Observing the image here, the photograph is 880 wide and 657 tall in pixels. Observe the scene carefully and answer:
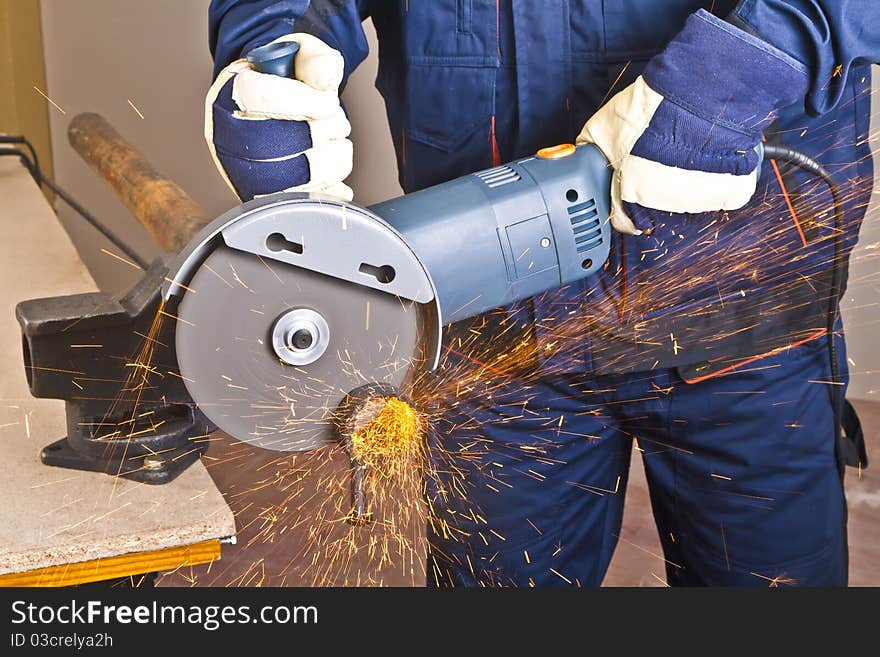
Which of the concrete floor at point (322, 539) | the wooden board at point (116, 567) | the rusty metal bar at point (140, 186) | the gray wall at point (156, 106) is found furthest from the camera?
the gray wall at point (156, 106)

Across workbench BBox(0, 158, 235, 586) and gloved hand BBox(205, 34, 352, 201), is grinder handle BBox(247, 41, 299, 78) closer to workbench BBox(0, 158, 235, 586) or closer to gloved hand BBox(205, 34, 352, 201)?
gloved hand BBox(205, 34, 352, 201)

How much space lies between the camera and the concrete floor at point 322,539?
281 centimetres

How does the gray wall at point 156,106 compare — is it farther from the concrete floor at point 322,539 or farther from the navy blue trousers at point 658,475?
the navy blue trousers at point 658,475

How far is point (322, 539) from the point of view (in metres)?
3.26

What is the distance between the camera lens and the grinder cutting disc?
3.19ft

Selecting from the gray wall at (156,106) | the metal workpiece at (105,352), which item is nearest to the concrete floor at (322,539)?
the gray wall at (156,106)

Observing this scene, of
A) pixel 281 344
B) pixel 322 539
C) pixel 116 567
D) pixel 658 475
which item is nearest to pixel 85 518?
pixel 116 567

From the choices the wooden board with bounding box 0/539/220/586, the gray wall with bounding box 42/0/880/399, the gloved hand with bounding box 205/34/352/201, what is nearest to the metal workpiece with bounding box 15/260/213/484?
the wooden board with bounding box 0/539/220/586

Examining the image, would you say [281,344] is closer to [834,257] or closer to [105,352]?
[105,352]

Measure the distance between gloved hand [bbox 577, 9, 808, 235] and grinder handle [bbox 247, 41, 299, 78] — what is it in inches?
15.3

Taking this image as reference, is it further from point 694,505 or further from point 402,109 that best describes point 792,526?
point 402,109

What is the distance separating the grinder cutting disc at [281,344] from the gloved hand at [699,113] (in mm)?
344

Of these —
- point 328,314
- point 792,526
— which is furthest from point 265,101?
point 792,526

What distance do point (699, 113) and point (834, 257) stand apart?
399 millimetres
